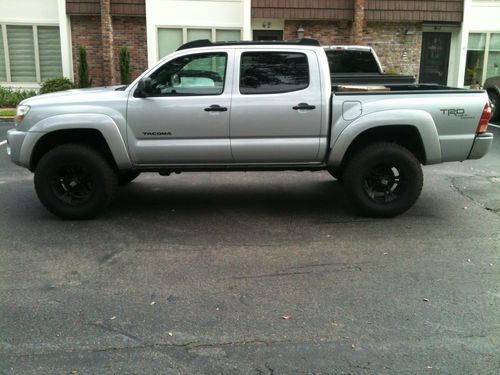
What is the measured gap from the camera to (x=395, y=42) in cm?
1862

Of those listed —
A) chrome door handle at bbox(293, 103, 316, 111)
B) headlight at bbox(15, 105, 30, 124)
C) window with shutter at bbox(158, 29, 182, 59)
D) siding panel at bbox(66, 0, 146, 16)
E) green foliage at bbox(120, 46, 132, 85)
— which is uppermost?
siding panel at bbox(66, 0, 146, 16)

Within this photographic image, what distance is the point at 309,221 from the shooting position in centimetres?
634

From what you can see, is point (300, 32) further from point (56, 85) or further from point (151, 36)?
point (56, 85)

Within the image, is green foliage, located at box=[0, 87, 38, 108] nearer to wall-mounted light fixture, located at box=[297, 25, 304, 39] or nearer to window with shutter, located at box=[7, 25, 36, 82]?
window with shutter, located at box=[7, 25, 36, 82]

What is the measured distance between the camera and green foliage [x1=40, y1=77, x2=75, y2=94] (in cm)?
1688

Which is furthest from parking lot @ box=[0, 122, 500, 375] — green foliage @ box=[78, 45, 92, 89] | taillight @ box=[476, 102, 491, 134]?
green foliage @ box=[78, 45, 92, 89]

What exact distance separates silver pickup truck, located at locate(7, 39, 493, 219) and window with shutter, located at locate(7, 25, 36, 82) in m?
13.5

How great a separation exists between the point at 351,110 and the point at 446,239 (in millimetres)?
1754

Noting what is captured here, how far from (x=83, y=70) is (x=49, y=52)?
1.95 meters

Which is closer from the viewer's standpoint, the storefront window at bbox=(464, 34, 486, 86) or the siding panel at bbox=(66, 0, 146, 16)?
the siding panel at bbox=(66, 0, 146, 16)

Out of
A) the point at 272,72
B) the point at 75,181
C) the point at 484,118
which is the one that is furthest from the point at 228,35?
the point at 484,118

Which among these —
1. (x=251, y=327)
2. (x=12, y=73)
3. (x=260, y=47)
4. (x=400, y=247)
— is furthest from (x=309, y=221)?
(x=12, y=73)

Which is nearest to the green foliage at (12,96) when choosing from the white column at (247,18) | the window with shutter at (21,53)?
the window with shutter at (21,53)

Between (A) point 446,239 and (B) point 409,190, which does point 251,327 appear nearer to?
(A) point 446,239
